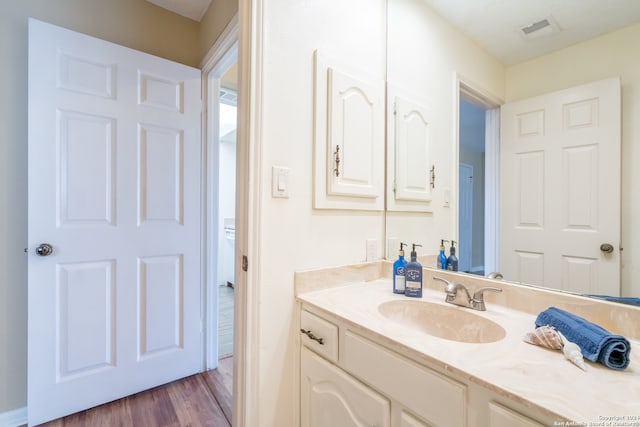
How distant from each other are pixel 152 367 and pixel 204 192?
3.73ft

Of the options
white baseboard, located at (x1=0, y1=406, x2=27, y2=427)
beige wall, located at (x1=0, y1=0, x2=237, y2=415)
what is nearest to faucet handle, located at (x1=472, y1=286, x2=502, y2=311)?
beige wall, located at (x1=0, y1=0, x2=237, y2=415)

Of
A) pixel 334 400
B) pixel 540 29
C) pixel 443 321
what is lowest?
pixel 334 400

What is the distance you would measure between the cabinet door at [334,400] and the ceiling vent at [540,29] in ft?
4.22

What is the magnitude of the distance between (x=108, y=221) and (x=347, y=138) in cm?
141

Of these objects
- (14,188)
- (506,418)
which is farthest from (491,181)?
(14,188)

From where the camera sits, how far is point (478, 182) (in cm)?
116

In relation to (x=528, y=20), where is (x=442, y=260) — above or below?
below

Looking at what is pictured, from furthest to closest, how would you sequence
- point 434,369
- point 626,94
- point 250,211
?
point 250,211 < point 626,94 < point 434,369

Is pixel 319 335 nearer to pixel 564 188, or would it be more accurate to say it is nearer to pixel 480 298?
pixel 480 298

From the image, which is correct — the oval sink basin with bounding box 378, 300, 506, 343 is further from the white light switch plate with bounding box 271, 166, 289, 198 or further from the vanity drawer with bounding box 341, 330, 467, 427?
the white light switch plate with bounding box 271, 166, 289, 198

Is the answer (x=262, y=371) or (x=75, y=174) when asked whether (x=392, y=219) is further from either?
(x=75, y=174)

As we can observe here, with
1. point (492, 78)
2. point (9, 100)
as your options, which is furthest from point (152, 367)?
point (492, 78)

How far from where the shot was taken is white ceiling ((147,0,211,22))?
5.94 ft

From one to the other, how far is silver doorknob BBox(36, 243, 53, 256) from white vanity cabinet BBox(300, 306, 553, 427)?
135 cm
